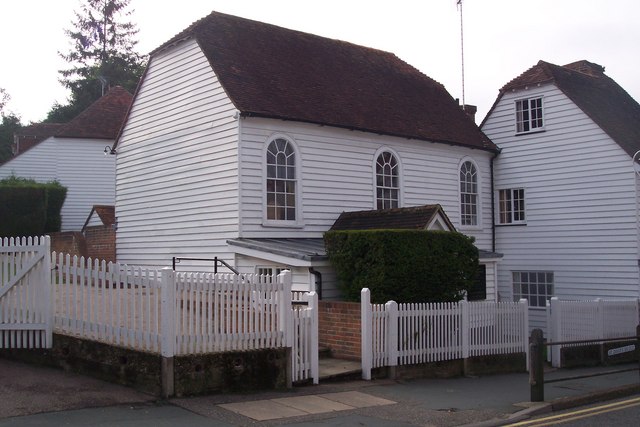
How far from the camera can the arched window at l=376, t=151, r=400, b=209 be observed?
820 inches

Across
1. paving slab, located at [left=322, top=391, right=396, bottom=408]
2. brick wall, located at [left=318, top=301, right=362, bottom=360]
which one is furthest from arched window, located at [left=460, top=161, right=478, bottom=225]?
paving slab, located at [left=322, top=391, right=396, bottom=408]

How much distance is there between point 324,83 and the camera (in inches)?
843

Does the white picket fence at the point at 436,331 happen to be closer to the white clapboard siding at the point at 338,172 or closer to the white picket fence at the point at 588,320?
the white picket fence at the point at 588,320

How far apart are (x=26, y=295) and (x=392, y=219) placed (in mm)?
9363

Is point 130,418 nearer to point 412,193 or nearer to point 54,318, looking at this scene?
point 54,318

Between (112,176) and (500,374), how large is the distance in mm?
26351

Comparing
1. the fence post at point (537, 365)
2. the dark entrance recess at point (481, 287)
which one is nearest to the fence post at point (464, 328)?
the fence post at point (537, 365)

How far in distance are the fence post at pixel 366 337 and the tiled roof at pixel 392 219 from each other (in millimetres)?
4148

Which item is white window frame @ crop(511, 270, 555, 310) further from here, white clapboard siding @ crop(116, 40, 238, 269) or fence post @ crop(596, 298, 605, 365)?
white clapboard siding @ crop(116, 40, 238, 269)

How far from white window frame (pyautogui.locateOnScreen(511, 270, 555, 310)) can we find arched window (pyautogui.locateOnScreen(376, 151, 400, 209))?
21.2 ft

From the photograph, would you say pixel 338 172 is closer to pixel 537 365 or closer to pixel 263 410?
pixel 537 365

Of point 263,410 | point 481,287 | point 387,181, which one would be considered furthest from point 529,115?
point 263,410

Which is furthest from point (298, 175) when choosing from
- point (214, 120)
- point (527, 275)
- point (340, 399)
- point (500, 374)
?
point (527, 275)

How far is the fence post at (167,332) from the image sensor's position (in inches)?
383
